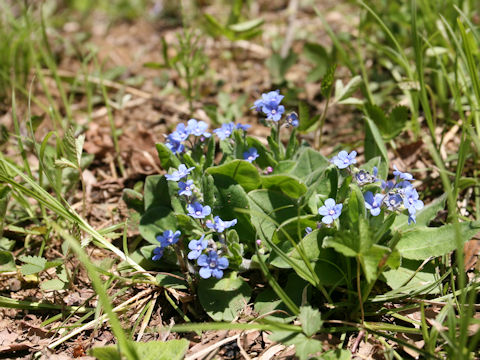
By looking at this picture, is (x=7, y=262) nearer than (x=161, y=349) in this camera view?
No

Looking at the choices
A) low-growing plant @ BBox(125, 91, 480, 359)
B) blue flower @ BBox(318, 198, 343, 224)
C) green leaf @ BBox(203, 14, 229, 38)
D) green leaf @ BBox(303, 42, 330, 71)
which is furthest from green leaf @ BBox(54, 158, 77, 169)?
green leaf @ BBox(303, 42, 330, 71)

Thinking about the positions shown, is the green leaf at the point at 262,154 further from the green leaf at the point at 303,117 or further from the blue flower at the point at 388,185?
the blue flower at the point at 388,185

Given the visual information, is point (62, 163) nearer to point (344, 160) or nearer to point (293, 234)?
point (293, 234)

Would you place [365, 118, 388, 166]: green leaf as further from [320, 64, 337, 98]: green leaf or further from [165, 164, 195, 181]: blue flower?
[165, 164, 195, 181]: blue flower

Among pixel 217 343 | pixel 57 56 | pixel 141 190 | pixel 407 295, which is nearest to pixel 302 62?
pixel 141 190

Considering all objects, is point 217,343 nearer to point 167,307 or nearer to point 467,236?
point 167,307

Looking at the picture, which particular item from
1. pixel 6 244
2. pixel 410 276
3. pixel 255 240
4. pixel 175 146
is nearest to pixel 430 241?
pixel 410 276

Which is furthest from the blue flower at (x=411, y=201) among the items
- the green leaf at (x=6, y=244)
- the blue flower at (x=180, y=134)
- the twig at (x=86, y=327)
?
the green leaf at (x=6, y=244)
